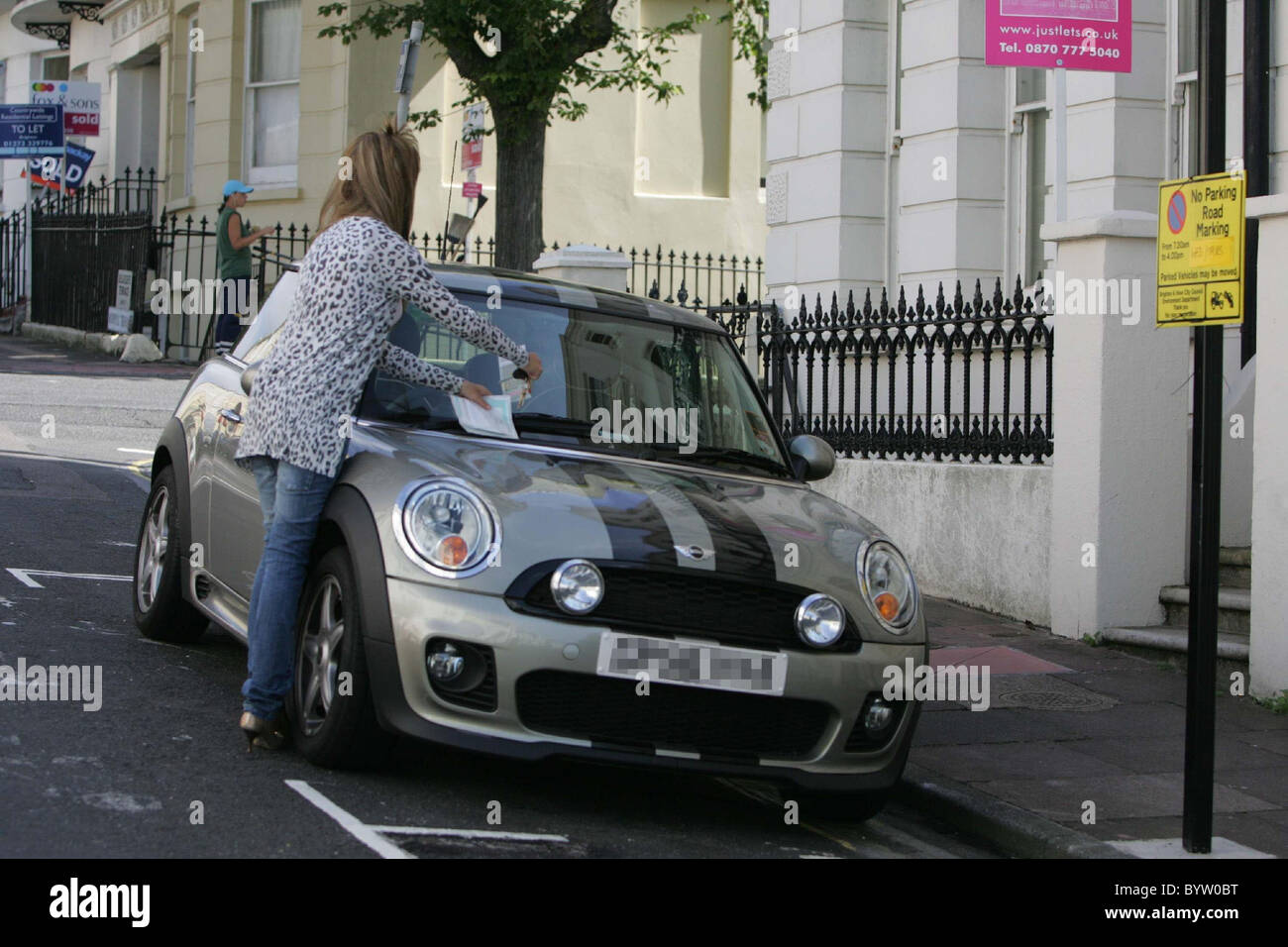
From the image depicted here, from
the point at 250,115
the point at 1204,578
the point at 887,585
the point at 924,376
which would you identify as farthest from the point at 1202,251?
the point at 250,115

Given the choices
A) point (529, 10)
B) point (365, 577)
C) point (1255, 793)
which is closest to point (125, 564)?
point (365, 577)

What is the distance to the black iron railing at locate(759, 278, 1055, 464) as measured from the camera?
9859mm

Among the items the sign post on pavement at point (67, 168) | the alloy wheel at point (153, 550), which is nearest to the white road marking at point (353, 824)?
the alloy wheel at point (153, 550)

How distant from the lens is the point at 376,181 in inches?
226

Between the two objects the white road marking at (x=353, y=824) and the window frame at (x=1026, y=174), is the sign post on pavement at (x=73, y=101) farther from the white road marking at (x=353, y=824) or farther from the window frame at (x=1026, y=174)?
the white road marking at (x=353, y=824)

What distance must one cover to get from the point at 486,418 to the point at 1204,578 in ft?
7.90

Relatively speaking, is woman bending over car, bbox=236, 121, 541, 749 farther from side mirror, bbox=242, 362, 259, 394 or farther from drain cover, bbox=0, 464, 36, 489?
drain cover, bbox=0, 464, 36, 489

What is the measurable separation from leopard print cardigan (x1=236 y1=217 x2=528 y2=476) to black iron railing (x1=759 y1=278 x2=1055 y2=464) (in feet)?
15.4

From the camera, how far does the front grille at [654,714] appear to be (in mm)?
5082

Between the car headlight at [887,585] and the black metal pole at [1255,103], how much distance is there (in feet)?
15.9

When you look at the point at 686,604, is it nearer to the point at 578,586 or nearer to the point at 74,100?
the point at 578,586

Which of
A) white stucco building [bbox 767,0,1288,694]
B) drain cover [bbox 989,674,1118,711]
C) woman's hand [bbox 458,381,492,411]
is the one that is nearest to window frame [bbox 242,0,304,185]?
white stucco building [bbox 767,0,1288,694]

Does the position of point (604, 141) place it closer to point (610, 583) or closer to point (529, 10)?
point (529, 10)
